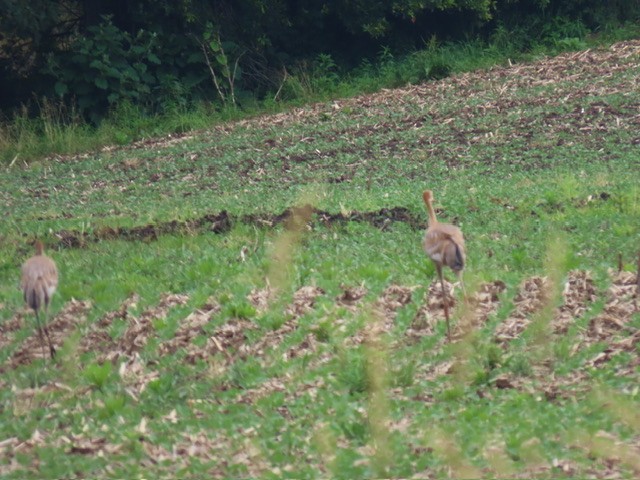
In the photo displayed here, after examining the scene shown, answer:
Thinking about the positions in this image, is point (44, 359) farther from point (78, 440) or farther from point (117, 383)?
point (78, 440)

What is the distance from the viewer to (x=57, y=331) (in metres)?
9.83

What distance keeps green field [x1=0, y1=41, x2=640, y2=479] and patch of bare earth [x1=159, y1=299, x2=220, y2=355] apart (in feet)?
0.09

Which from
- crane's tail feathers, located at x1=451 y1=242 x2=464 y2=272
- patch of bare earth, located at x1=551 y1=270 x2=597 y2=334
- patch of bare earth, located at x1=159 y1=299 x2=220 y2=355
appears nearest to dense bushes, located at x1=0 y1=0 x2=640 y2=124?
patch of bare earth, located at x1=159 y1=299 x2=220 y2=355

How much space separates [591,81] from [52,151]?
1051 cm

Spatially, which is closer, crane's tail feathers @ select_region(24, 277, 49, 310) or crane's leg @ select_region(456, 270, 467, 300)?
crane's leg @ select_region(456, 270, 467, 300)

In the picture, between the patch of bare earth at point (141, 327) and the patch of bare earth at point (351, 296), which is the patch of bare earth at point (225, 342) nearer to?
the patch of bare earth at point (141, 327)

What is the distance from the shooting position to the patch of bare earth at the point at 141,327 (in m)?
9.07

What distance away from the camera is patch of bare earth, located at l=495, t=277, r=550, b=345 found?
28.6 ft

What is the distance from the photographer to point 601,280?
980 cm

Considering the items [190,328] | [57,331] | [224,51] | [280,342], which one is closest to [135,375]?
[190,328]

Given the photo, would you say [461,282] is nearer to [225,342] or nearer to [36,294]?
[225,342]

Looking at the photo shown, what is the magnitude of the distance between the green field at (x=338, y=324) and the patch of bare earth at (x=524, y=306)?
0.08ft

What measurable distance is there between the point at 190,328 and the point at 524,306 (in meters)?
2.74

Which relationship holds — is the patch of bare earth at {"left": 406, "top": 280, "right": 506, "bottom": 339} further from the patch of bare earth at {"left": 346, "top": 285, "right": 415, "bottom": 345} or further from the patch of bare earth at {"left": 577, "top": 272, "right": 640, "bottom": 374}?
the patch of bare earth at {"left": 577, "top": 272, "right": 640, "bottom": 374}
